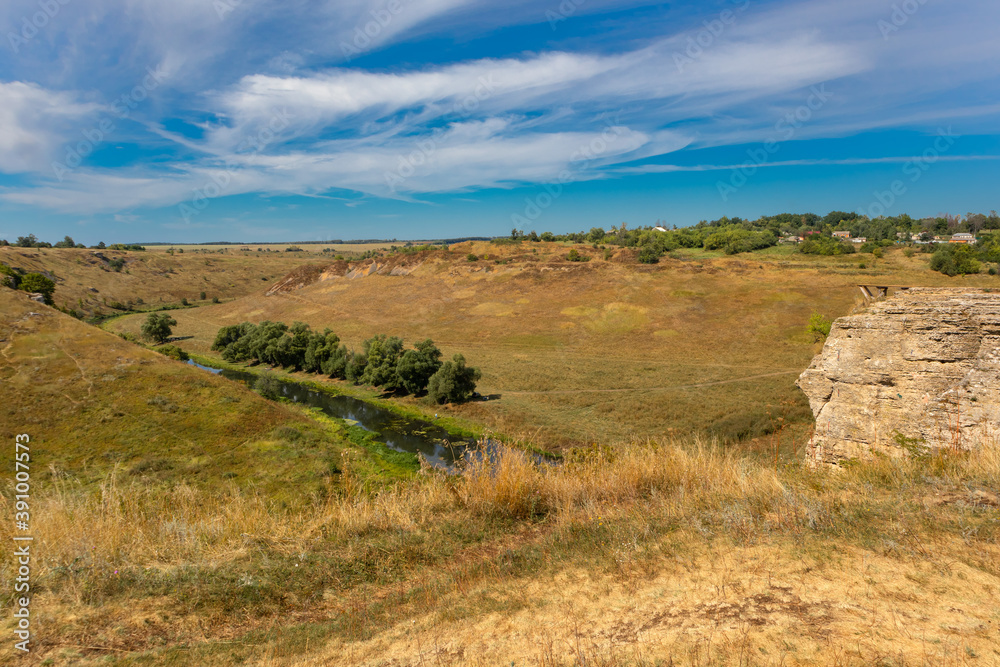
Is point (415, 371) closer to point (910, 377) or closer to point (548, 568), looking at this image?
point (910, 377)

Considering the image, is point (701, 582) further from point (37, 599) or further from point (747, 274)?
point (747, 274)

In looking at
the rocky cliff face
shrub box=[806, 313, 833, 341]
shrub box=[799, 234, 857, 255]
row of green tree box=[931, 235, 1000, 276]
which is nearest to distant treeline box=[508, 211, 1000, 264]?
shrub box=[799, 234, 857, 255]

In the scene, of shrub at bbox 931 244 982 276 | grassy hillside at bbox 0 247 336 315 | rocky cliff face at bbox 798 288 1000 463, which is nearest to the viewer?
rocky cliff face at bbox 798 288 1000 463

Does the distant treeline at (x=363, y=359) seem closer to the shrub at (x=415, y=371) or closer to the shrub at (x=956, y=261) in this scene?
the shrub at (x=415, y=371)

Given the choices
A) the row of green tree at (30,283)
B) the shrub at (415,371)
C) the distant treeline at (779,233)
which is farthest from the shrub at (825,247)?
the row of green tree at (30,283)

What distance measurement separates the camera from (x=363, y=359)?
4597cm

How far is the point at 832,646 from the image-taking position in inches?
139

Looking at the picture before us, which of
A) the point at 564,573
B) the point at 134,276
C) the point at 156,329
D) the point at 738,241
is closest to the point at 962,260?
the point at 738,241

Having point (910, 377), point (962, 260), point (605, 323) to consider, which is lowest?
point (605, 323)

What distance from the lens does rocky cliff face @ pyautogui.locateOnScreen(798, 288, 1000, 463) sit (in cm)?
906

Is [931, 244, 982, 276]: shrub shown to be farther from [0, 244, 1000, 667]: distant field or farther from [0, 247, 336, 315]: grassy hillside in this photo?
[0, 247, 336, 315]: grassy hillside

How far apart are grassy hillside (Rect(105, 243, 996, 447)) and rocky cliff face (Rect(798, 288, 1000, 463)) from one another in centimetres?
811

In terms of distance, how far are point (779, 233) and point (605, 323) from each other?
257 feet

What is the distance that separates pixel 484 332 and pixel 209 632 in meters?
57.7
